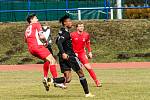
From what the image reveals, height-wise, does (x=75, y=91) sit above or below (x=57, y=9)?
below

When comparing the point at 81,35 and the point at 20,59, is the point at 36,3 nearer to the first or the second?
the point at 20,59

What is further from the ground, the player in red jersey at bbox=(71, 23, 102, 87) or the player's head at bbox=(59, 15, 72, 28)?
the player's head at bbox=(59, 15, 72, 28)

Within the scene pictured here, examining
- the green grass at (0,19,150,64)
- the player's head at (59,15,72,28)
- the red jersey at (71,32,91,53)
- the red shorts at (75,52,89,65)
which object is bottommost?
the green grass at (0,19,150,64)

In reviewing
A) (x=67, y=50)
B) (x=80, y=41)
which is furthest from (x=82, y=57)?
(x=67, y=50)

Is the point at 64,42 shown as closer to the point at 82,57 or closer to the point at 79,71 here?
the point at 79,71

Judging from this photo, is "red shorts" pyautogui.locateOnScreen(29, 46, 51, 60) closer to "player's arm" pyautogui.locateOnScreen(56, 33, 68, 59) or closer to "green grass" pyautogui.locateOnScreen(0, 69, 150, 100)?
"player's arm" pyautogui.locateOnScreen(56, 33, 68, 59)

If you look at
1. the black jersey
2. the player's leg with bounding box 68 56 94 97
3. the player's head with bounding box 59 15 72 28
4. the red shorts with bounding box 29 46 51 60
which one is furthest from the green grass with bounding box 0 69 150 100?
the player's head with bounding box 59 15 72 28

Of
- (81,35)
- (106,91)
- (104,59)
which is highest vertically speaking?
(81,35)

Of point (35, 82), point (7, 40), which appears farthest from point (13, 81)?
point (7, 40)

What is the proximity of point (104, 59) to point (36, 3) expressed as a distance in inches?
382

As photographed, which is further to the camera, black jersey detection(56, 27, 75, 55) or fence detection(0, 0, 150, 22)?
fence detection(0, 0, 150, 22)

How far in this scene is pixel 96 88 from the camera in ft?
55.1

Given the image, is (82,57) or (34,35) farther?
(82,57)

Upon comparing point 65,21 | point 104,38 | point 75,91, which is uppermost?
point 65,21
